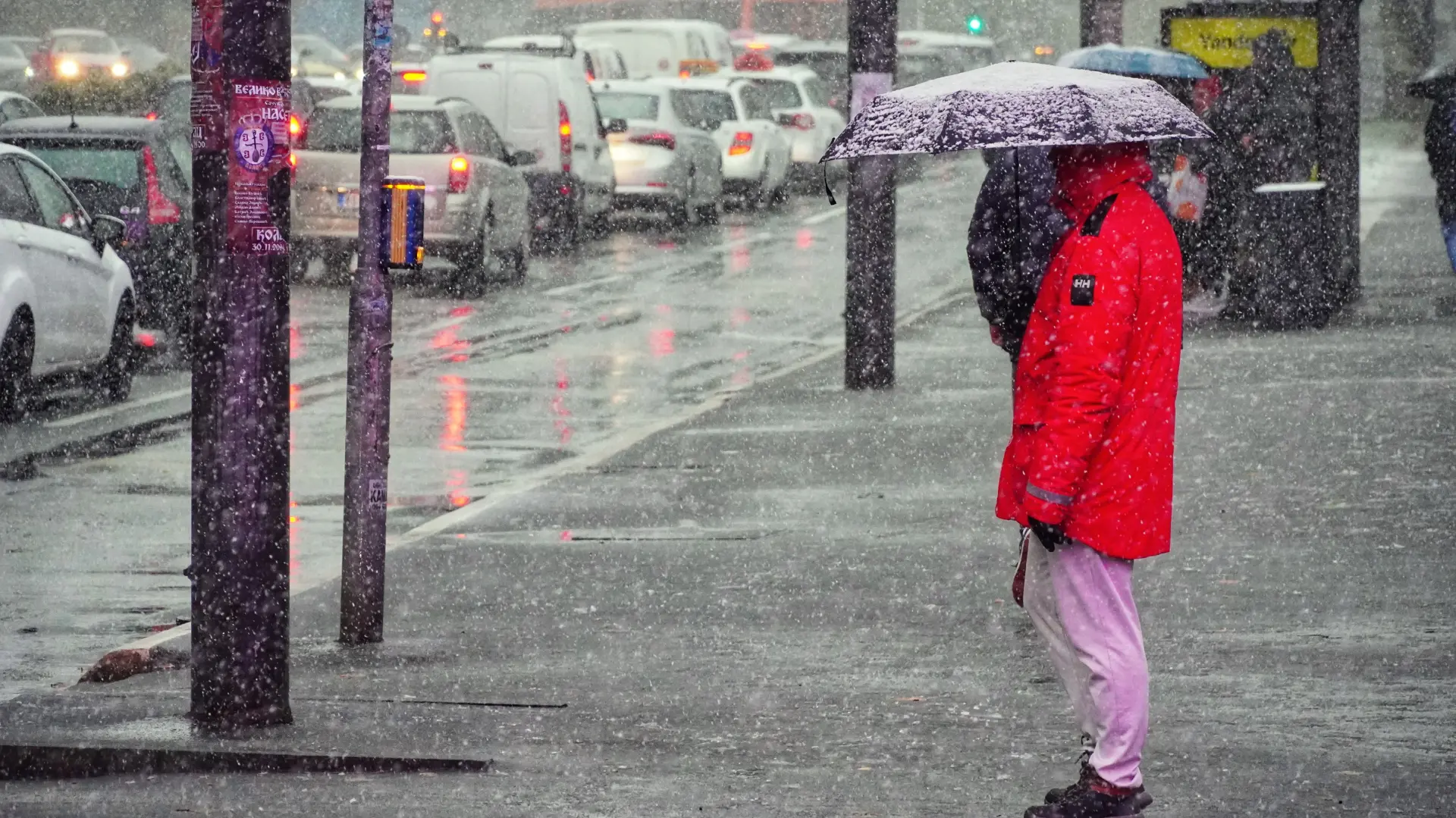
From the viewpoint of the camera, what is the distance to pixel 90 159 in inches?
721

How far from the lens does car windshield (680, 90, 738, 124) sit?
32.1 metres

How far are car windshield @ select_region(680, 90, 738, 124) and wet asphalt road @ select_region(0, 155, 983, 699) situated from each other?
396 centimetres

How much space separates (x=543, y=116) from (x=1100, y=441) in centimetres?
2108

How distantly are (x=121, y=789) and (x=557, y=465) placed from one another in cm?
654

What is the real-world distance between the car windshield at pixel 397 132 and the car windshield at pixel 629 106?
7512mm

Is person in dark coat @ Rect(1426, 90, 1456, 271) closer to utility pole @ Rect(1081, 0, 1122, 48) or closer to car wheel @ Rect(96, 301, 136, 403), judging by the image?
utility pole @ Rect(1081, 0, 1122, 48)

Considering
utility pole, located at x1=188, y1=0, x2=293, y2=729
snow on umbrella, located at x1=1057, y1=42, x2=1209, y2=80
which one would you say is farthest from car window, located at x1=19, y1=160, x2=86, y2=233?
utility pole, located at x1=188, y1=0, x2=293, y2=729

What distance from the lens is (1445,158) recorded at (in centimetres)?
1753

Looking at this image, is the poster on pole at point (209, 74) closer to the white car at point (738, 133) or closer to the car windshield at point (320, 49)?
the white car at point (738, 133)

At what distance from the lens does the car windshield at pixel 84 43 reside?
4959 cm

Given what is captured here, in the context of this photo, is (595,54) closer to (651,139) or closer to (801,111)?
(801,111)

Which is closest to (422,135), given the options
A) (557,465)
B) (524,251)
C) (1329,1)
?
(524,251)

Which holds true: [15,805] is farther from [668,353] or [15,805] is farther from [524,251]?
[524,251]

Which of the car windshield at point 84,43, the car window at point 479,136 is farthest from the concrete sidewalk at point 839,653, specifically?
the car windshield at point 84,43
